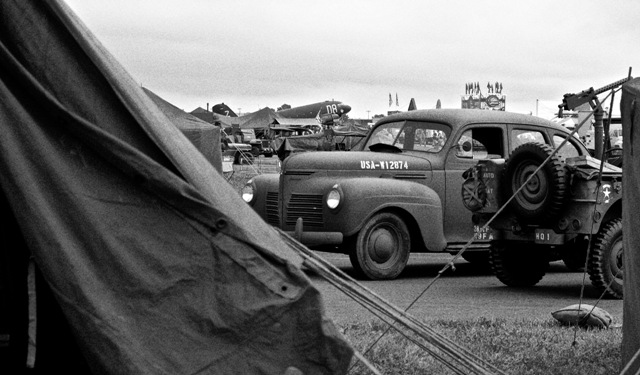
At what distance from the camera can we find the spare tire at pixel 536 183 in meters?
9.47

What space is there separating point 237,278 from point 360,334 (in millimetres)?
3787

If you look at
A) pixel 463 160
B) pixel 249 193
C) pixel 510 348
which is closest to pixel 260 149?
pixel 249 193

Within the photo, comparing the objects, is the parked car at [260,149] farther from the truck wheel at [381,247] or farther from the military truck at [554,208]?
the military truck at [554,208]

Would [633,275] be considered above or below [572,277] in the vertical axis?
above

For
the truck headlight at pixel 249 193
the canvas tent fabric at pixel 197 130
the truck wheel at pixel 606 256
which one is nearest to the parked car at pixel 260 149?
the canvas tent fabric at pixel 197 130

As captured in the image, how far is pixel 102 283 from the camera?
10.5 ft

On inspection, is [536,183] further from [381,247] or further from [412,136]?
[412,136]

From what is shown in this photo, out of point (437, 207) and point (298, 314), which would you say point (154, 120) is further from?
point (437, 207)

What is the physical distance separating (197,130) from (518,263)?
943 cm

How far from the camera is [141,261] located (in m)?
3.27

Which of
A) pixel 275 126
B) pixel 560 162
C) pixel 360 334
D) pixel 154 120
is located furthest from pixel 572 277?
pixel 275 126

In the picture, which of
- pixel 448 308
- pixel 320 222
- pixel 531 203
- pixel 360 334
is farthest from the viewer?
pixel 320 222

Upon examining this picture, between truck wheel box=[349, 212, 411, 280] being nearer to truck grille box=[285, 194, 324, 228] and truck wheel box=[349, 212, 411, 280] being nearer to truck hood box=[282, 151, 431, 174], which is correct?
truck grille box=[285, 194, 324, 228]

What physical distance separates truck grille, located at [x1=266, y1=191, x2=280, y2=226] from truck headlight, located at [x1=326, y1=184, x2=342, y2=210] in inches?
32.5
